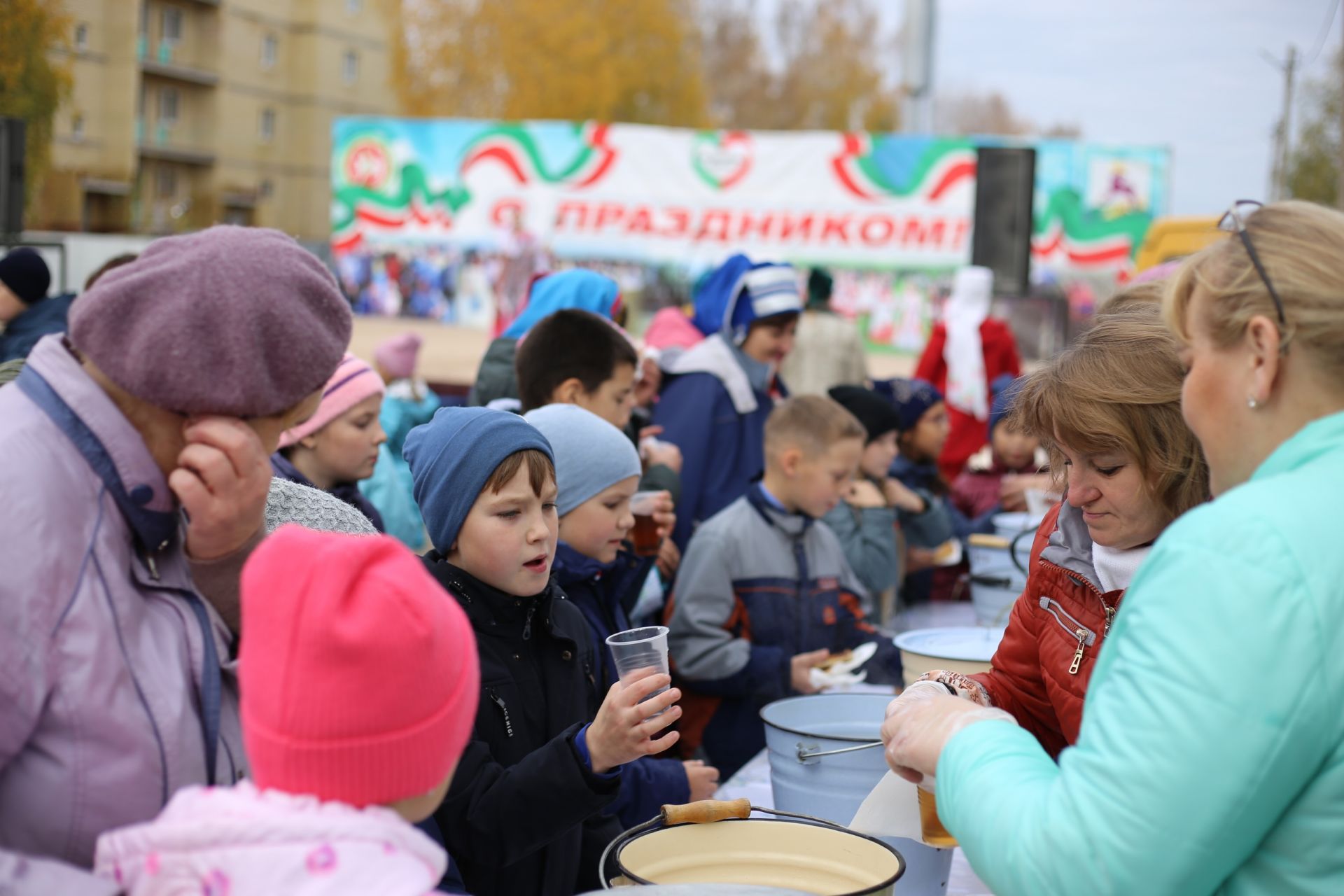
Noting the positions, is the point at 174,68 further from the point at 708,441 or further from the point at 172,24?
the point at 708,441

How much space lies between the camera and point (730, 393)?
16.9ft

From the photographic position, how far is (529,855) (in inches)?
91.8

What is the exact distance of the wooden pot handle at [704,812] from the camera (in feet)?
6.41

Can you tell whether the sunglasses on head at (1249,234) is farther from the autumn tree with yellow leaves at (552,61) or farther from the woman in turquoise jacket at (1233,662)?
the autumn tree with yellow leaves at (552,61)

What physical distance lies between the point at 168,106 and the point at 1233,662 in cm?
4756

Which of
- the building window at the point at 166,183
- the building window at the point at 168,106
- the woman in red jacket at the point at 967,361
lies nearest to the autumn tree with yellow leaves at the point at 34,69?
the woman in red jacket at the point at 967,361

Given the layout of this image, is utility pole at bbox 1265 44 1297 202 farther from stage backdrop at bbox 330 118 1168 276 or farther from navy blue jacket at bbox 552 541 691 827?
navy blue jacket at bbox 552 541 691 827

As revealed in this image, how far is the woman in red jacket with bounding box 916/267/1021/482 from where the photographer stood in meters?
8.12

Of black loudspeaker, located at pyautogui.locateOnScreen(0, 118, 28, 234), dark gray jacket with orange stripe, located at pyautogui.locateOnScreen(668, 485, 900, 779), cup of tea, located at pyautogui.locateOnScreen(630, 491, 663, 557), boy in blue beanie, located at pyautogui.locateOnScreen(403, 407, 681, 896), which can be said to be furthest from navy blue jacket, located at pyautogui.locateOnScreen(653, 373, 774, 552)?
black loudspeaker, located at pyautogui.locateOnScreen(0, 118, 28, 234)

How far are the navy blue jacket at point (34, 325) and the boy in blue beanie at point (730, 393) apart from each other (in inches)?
106

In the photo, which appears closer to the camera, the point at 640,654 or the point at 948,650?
the point at 640,654

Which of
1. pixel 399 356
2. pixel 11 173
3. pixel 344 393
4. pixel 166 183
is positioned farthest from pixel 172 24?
pixel 344 393

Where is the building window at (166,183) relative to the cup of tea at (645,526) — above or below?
above

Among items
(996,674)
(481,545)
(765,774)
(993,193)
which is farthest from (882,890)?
(993,193)
